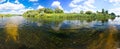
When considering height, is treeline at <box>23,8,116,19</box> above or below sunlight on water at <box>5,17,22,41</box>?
above

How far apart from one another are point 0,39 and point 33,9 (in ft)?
61.8

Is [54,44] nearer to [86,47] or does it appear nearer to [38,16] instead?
[86,47]

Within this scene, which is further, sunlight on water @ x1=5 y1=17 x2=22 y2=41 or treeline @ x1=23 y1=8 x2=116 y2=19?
treeline @ x1=23 y1=8 x2=116 y2=19

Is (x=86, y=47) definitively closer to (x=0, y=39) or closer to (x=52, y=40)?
(x=52, y=40)

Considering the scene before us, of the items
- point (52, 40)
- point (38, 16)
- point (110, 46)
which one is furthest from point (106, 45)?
point (38, 16)

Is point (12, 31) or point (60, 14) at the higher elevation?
point (60, 14)

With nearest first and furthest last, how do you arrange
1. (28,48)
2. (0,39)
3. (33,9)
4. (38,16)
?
(28,48) < (0,39) < (33,9) < (38,16)

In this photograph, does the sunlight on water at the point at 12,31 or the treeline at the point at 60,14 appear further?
the treeline at the point at 60,14

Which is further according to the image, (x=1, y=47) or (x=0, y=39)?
(x=0, y=39)

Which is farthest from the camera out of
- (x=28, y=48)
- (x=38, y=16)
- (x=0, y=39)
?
(x=38, y=16)

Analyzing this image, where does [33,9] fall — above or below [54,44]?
above

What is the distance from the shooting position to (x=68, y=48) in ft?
45.1

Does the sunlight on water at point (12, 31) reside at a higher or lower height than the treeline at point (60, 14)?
lower

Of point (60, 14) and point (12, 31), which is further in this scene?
point (60, 14)
